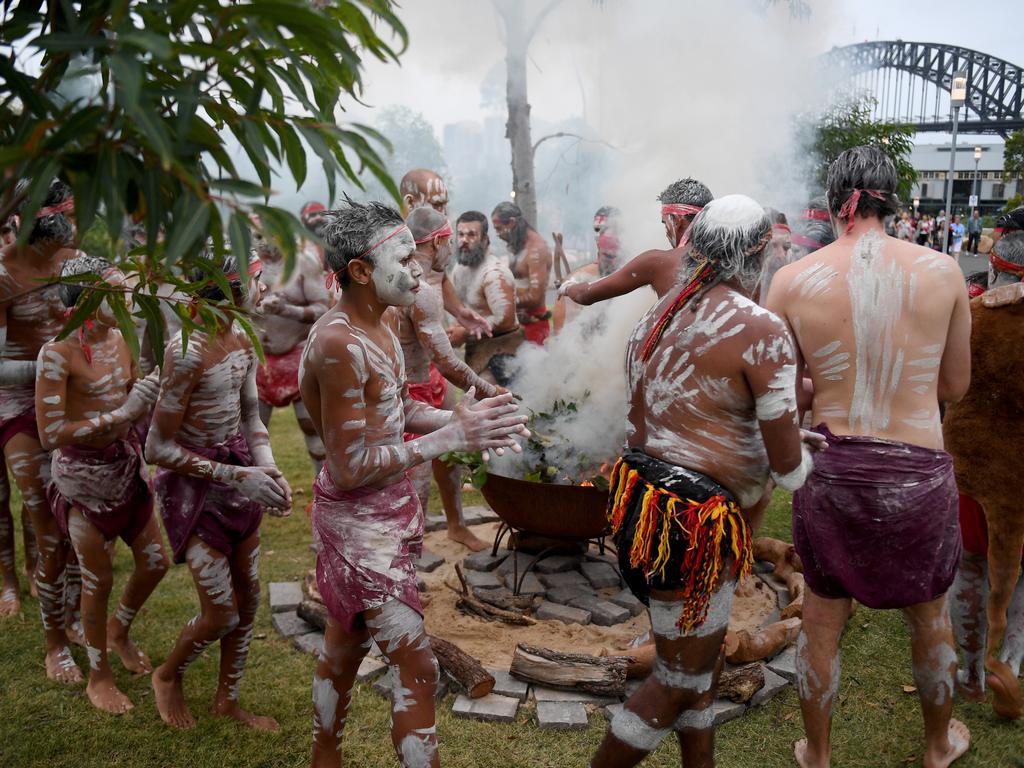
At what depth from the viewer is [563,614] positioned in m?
4.41

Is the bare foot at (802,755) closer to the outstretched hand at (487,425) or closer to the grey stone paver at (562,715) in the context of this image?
the grey stone paver at (562,715)

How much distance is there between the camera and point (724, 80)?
8.17 metres

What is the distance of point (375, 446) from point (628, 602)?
98.1 inches

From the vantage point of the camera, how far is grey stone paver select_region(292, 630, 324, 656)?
4137 mm

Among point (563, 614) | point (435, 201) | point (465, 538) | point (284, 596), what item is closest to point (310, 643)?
point (284, 596)

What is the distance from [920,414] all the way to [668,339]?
0.98 meters

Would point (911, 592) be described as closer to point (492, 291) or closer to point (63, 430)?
point (63, 430)

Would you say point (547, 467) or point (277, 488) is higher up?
point (277, 488)

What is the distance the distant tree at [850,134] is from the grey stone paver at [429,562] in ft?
25.6

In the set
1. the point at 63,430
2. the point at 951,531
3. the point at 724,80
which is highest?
the point at 724,80

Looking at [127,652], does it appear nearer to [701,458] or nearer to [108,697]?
[108,697]

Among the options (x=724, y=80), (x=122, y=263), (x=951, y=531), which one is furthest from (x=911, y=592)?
(x=724, y=80)

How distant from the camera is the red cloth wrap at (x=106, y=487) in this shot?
11.7 feet

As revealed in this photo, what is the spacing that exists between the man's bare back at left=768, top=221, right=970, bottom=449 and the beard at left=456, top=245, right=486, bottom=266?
4195 mm
